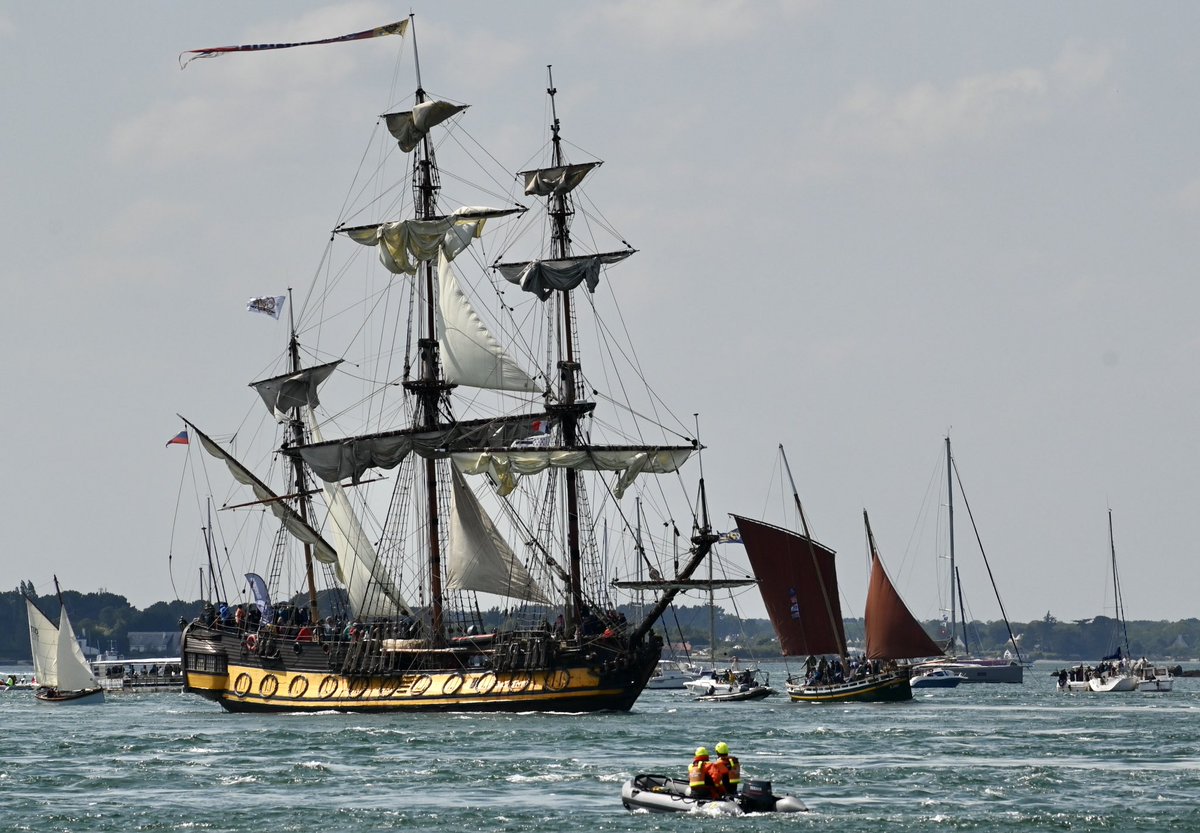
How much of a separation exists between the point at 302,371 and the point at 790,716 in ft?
125

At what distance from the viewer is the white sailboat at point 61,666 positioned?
471 ft

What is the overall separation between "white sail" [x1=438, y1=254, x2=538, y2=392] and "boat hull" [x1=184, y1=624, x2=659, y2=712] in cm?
1568

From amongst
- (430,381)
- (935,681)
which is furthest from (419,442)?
(935,681)

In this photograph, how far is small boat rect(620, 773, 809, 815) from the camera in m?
56.2

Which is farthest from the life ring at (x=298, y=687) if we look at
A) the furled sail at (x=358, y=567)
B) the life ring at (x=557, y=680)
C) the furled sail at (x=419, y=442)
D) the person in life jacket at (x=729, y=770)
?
the person in life jacket at (x=729, y=770)

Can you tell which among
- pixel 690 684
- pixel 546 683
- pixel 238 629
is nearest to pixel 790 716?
pixel 546 683

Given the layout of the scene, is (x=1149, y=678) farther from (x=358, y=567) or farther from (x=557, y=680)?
(x=557, y=680)

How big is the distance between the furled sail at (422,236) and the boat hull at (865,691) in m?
32.3

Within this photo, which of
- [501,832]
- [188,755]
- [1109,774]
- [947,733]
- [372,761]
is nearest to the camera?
[501,832]

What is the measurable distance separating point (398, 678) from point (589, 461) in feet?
49.8

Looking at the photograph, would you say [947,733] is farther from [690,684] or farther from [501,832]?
[690,684]

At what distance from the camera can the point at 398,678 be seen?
10600cm

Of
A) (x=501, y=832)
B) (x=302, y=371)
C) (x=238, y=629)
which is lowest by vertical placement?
(x=501, y=832)

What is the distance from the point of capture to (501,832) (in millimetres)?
55031
